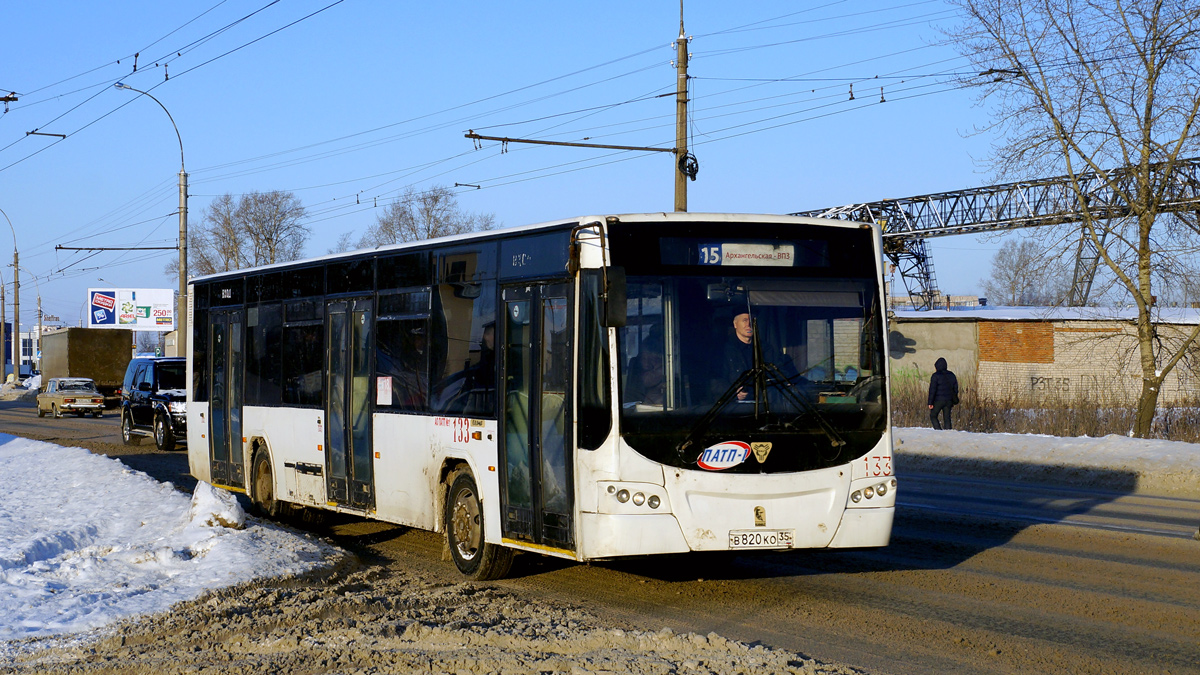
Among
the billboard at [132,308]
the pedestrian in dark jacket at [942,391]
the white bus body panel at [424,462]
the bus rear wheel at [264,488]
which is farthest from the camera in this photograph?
the billboard at [132,308]

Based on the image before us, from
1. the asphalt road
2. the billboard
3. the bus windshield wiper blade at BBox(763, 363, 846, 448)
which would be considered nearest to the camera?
the asphalt road

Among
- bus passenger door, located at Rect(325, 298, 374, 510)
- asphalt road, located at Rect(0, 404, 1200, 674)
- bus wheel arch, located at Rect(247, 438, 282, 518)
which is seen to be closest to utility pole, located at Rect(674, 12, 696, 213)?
asphalt road, located at Rect(0, 404, 1200, 674)

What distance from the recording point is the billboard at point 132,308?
9131cm

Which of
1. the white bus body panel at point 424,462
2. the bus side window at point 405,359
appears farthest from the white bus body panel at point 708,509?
the bus side window at point 405,359

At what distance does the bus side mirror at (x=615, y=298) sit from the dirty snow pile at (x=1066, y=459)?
39.1ft

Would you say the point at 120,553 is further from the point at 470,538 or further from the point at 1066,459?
the point at 1066,459

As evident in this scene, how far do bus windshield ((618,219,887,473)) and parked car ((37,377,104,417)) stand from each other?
138 feet

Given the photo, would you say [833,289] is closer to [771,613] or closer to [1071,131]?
[771,613]

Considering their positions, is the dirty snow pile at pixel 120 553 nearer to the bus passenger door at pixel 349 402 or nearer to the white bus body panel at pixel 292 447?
the bus passenger door at pixel 349 402

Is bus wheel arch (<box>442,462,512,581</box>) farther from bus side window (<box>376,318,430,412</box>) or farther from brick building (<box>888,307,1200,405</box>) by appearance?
brick building (<box>888,307,1200,405</box>)

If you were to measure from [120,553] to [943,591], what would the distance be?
6.52 m

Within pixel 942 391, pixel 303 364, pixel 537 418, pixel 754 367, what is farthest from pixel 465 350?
pixel 942 391

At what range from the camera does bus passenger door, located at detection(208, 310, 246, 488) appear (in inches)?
599

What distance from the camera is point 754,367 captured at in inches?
342
